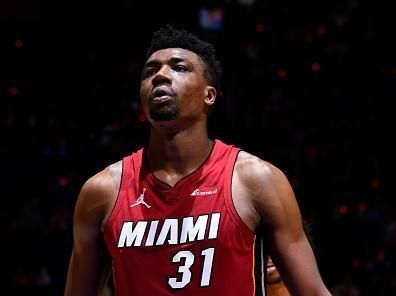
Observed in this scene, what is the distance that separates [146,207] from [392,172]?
22.7 ft

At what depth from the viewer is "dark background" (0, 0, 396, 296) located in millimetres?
8277

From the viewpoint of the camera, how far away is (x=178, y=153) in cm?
299

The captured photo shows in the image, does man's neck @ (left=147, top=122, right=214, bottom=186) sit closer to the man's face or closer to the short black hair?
the man's face

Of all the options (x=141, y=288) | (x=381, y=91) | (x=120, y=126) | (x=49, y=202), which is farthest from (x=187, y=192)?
(x=381, y=91)

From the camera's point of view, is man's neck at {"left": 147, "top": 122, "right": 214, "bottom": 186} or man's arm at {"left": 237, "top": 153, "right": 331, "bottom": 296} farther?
man's neck at {"left": 147, "top": 122, "right": 214, "bottom": 186}

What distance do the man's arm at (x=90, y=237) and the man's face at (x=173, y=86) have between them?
0.33 m

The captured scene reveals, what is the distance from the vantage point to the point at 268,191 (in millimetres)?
2783

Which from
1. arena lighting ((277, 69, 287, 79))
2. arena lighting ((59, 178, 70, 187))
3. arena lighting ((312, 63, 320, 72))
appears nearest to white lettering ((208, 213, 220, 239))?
arena lighting ((59, 178, 70, 187))

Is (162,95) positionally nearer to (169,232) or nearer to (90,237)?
(169,232)

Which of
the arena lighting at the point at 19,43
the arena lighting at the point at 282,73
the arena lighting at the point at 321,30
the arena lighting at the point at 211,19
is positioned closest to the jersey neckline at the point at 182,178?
→ the arena lighting at the point at 282,73

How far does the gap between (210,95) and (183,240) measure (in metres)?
0.62

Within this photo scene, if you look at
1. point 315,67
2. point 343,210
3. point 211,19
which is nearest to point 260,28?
point 211,19

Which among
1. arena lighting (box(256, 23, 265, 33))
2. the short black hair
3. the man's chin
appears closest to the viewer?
the man's chin

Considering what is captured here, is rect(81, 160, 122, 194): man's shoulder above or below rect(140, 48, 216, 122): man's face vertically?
below
